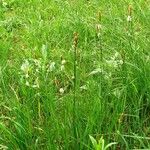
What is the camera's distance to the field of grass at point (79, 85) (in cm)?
246

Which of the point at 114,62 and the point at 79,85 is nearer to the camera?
the point at 114,62

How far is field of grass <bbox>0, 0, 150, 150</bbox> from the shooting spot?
2.46 metres

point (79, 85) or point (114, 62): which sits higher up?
point (114, 62)

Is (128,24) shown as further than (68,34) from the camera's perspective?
No

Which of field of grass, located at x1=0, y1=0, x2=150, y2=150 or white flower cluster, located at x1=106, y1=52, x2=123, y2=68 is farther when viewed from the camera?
white flower cluster, located at x1=106, y1=52, x2=123, y2=68

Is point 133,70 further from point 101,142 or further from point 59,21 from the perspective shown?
point 59,21

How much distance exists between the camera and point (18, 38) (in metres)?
4.45

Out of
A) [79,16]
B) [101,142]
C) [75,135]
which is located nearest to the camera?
[101,142]

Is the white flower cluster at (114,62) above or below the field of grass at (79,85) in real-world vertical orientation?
above

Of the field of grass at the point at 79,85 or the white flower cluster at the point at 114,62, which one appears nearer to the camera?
the field of grass at the point at 79,85

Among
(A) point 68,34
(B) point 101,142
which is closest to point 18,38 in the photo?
(A) point 68,34

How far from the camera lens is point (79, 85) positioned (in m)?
2.98

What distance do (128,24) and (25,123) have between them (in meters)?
1.45

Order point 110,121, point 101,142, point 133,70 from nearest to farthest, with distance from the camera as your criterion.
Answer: point 101,142 < point 110,121 < point 133,70
